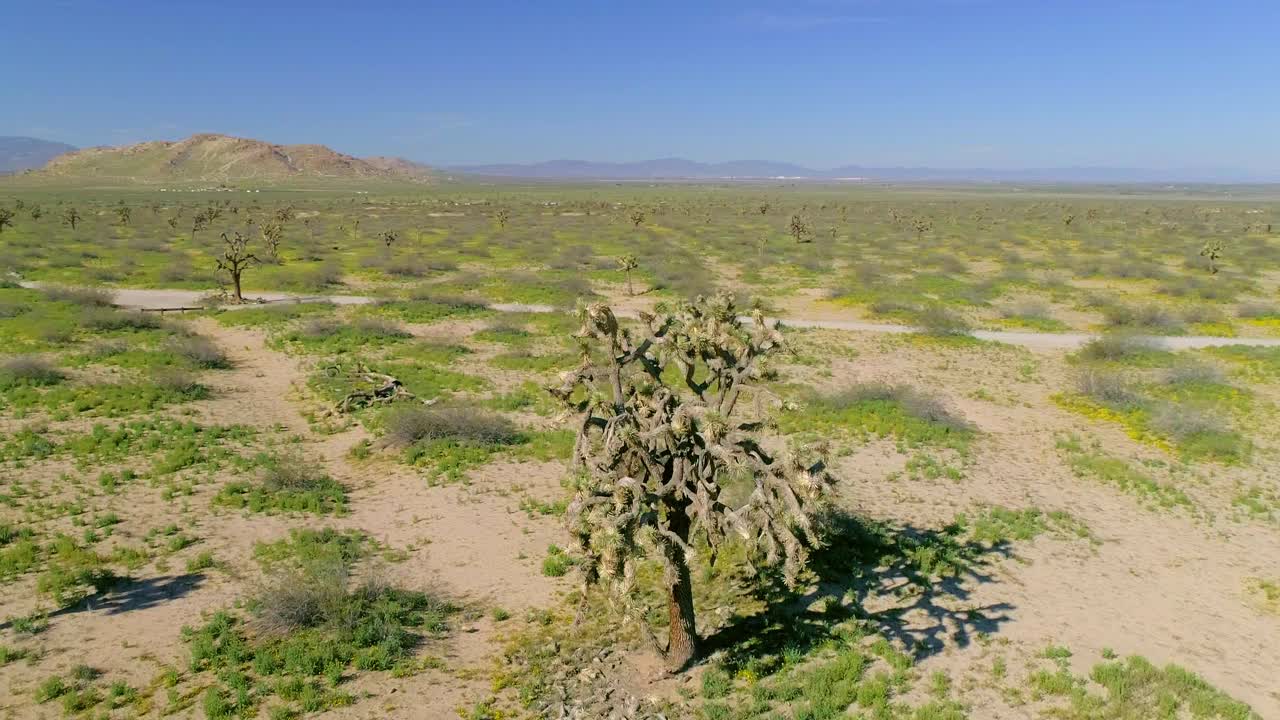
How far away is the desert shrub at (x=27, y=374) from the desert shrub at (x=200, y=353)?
394 cm

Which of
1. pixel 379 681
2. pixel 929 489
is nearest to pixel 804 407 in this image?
pixel 929 489

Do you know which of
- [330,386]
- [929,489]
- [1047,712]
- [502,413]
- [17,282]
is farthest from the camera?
[17,282]

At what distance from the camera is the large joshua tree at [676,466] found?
8.94 m

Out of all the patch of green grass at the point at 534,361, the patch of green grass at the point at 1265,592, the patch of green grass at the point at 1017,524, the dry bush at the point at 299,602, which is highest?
the patch of green grass at the point at 534,361

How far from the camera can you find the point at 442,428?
2109 cm

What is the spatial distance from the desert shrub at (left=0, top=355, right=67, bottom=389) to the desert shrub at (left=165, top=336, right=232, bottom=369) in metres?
3.94

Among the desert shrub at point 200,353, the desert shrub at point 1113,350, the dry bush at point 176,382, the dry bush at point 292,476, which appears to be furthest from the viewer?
the desert shrub at point 1113,350

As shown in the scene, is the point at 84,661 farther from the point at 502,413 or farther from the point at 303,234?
the point at 303,234

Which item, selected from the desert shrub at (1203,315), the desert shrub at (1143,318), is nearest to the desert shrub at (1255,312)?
the desert shrub at (1203,315)

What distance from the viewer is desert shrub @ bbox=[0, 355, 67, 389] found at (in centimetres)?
2409

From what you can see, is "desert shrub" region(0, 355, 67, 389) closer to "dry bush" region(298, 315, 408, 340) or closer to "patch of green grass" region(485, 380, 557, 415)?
"dry bush" region(298, 315, 408, 340)

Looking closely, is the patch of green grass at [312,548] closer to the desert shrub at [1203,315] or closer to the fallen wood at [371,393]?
the fallen wood at [371,393]

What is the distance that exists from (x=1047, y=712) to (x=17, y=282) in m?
58.4

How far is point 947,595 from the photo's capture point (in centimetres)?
1306
